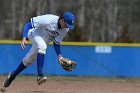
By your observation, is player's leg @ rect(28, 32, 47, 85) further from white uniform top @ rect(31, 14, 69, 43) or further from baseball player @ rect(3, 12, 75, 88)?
white uniform top @ rect(31, 14, 69, 43)

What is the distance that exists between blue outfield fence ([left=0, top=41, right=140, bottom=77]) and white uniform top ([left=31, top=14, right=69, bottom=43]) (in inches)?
241

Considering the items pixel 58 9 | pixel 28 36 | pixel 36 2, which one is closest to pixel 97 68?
pixel 28 36

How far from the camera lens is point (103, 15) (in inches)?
1790

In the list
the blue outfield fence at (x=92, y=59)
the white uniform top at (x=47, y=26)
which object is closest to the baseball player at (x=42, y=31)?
the white uniform top at (x=47, y=26)

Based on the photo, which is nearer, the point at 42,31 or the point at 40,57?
the point at 40,57

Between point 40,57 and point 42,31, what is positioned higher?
point 42,31

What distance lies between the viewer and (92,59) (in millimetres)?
16219

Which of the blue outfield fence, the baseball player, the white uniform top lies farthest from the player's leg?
the blue outfield fence

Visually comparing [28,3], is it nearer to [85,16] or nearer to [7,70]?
[85,16]

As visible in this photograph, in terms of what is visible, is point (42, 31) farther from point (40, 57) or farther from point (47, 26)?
point (40, 57)

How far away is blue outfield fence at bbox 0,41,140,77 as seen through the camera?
1602cm

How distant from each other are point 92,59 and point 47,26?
21.7ft

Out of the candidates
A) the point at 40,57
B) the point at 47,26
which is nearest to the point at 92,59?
the point at 47,26

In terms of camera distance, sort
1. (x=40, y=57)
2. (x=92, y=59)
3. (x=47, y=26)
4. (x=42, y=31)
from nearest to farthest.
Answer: (x=40, y=57), (x=47, y=26), (x=42, y=31), (x=92, y=59)
